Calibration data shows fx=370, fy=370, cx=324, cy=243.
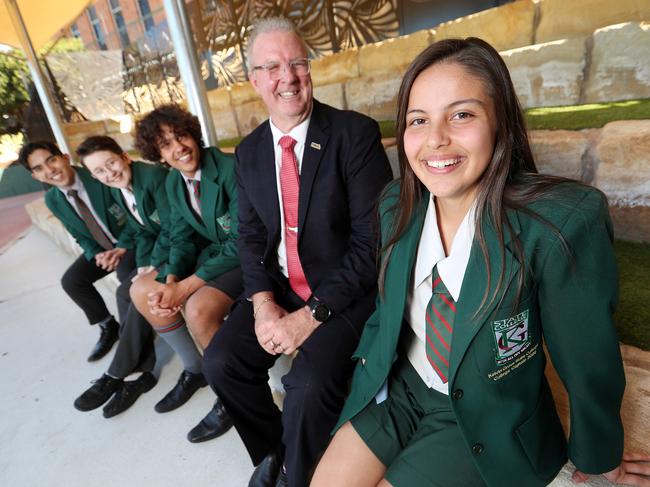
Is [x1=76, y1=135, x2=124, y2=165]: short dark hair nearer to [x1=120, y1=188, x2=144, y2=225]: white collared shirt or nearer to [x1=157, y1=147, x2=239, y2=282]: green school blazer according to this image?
[x1=120, y1=188, x2=144, y2=225]: white collared shirt

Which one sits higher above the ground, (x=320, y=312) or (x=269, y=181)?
(x=269, y=181)

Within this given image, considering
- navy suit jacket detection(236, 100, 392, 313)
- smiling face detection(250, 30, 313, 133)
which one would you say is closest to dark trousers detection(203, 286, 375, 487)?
navy suit jacket detection(236, 100, 392, 313)

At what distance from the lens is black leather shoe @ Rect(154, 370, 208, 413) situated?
192 cm

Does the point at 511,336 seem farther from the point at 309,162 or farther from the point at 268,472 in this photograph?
the point at 268,472

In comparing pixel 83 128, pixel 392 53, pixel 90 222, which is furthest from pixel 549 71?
pixel 83 128

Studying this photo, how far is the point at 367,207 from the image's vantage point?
54.1 inches

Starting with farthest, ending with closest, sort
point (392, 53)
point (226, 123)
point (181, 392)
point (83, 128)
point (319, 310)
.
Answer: point (83, 128) < point (226, 123) < point (392, 53) < point (181, 392) < point (319, 310)

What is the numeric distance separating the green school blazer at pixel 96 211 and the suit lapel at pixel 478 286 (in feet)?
7.83

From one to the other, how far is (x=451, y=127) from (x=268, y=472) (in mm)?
1377

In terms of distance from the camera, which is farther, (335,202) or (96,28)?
(96,28)

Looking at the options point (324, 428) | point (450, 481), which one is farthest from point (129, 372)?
point (450, 481)

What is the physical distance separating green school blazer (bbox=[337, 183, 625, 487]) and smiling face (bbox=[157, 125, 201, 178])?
1.52m

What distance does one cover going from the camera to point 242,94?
161 inches

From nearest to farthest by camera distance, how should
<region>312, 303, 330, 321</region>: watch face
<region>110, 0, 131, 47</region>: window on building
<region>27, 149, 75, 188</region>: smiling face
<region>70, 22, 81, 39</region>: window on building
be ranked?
A: <region>312, 303, 330, 321</region>: watch face
<region>27, 149, 75, 188</region>: smiling face
<region>110, 0, 131, 47</region>: window on building
<region>70, 22, 81, 39</region>: window on building
